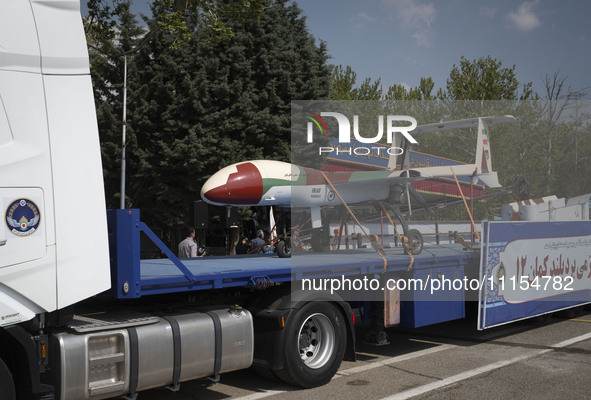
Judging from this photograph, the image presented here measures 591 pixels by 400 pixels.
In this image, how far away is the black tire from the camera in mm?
8867

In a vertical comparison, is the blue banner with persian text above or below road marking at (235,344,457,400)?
above

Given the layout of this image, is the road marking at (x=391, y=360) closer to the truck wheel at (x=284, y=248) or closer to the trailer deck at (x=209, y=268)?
the trailer deck at (x=209, y=268)

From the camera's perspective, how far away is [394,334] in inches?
380

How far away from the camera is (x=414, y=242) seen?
9.64m

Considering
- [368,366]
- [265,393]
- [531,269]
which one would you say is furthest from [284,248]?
[531,269]

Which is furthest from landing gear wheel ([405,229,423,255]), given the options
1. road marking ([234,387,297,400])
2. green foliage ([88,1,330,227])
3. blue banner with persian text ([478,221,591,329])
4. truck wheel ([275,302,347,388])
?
green foliage ([88,1,330,227])

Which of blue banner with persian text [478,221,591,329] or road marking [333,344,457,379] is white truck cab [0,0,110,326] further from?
blue banner with persian text [478,221,591,329]

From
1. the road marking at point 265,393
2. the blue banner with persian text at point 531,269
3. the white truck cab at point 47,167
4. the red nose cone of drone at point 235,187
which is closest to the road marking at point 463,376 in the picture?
the blue banner with persian text at point 531,269

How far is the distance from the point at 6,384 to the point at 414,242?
6802 millimetres

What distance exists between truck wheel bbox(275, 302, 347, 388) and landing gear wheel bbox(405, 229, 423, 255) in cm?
225

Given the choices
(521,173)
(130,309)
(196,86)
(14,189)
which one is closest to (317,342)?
(130,309)

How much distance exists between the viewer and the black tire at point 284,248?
29.1 feet

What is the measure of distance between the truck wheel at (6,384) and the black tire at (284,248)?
5.04 meters

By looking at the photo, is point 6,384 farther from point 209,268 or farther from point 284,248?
point 284,248
